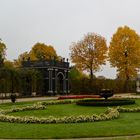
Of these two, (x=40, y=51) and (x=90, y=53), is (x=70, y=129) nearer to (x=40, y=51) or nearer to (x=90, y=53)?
(x=90, y=53)

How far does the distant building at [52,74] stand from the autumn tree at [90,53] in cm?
292

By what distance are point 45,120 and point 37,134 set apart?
11.6 ft

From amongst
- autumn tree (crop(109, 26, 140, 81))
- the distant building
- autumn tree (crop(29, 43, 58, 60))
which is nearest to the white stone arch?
the distant building

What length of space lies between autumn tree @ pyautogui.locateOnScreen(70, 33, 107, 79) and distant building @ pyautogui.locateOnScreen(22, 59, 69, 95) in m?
2.92

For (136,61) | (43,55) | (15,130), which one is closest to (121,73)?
(136,61)

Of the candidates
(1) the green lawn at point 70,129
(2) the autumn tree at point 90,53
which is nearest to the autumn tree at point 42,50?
(2) the autumn tree at point 90,53

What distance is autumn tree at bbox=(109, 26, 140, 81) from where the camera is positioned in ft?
205

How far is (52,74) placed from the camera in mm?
57625

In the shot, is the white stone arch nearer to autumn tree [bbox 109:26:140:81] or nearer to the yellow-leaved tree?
autumn tree [bbox 109:26:140:81]

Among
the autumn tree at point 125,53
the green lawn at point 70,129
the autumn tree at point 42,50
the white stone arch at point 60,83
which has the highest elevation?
the autumn tree at point 42,50

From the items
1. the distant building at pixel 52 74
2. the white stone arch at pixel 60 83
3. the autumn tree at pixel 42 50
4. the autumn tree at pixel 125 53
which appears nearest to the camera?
the distant building at pixel 52 74

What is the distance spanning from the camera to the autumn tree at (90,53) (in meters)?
62.2

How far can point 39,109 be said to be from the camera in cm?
2648

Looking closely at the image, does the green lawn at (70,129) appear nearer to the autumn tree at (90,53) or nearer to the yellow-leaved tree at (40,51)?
the autumn tree at (90,53)
